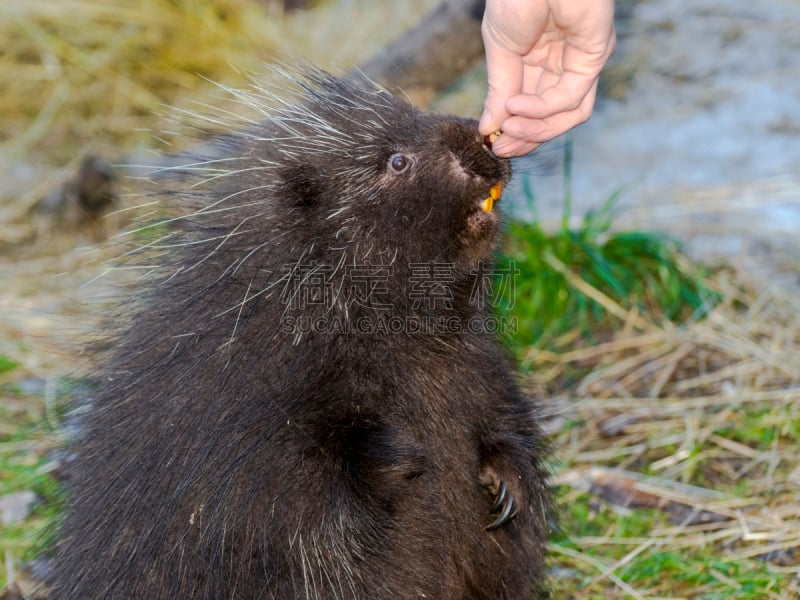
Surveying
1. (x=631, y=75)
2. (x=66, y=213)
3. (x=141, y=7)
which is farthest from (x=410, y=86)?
(x=141, y=7)

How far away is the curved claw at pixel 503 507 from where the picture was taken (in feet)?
9.61

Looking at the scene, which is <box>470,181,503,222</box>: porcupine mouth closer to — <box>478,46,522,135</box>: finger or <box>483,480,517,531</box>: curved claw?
<box>478,46,522,135</box>: finger

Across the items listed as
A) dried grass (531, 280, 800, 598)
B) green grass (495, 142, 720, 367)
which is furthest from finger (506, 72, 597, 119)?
green grass (495, 142, 720, 367)

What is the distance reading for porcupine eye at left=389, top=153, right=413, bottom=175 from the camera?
9.71ft

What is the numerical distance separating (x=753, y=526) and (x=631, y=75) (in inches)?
165

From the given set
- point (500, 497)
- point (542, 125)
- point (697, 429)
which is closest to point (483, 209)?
point (542, 125)

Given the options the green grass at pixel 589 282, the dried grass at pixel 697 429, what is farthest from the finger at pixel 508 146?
the green grass at pixel 589 282

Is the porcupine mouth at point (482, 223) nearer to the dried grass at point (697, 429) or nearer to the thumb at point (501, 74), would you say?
the thumb at point (501, 74)

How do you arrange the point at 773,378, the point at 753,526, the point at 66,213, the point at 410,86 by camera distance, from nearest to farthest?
the point at 753,526 < the point at 773,378 < the point at 410,86 < the point at 66,213

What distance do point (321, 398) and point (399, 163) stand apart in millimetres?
773

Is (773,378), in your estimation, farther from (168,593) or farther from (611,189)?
(168,593)

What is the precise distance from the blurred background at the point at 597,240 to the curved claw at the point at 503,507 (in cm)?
53

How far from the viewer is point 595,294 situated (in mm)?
4938

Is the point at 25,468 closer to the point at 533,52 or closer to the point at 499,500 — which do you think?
the point at 499,500
